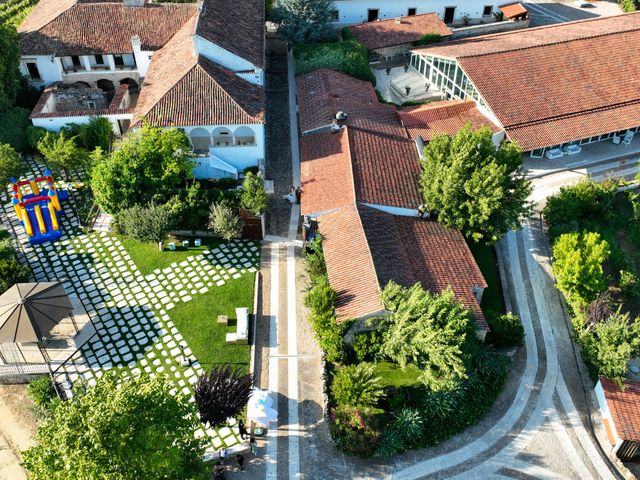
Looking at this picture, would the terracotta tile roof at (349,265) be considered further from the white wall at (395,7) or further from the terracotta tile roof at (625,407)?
the white wall at (395,7)

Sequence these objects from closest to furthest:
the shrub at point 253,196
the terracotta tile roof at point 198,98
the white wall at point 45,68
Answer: the shrub at point 253,196 → the terracotta tile roof at point 198,98 → the white wall at point 45,68

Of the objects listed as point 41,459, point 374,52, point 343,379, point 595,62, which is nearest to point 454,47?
point 374,52

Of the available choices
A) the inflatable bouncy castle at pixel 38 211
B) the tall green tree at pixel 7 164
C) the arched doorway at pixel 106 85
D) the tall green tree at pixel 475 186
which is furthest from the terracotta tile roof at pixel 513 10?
the tall green tree at pixel 7 164

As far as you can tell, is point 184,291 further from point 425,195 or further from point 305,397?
point 425,195

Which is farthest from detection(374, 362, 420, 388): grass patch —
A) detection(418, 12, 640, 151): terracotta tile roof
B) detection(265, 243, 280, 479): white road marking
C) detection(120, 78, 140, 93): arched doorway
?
detection(120, 78, 140, 93): arched doorway

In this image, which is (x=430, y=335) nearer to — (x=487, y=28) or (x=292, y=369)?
(x=292, y=369)

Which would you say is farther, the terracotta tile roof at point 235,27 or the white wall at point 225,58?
the terracotta tile roof at point 235,27

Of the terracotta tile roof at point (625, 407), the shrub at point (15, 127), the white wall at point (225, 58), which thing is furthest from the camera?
the shrub at point (15, 127)

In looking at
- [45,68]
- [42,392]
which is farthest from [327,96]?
[42,392]

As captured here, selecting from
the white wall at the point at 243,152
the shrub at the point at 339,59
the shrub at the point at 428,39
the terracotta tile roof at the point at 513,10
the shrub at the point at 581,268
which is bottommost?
the shrub at the point at 581,268
